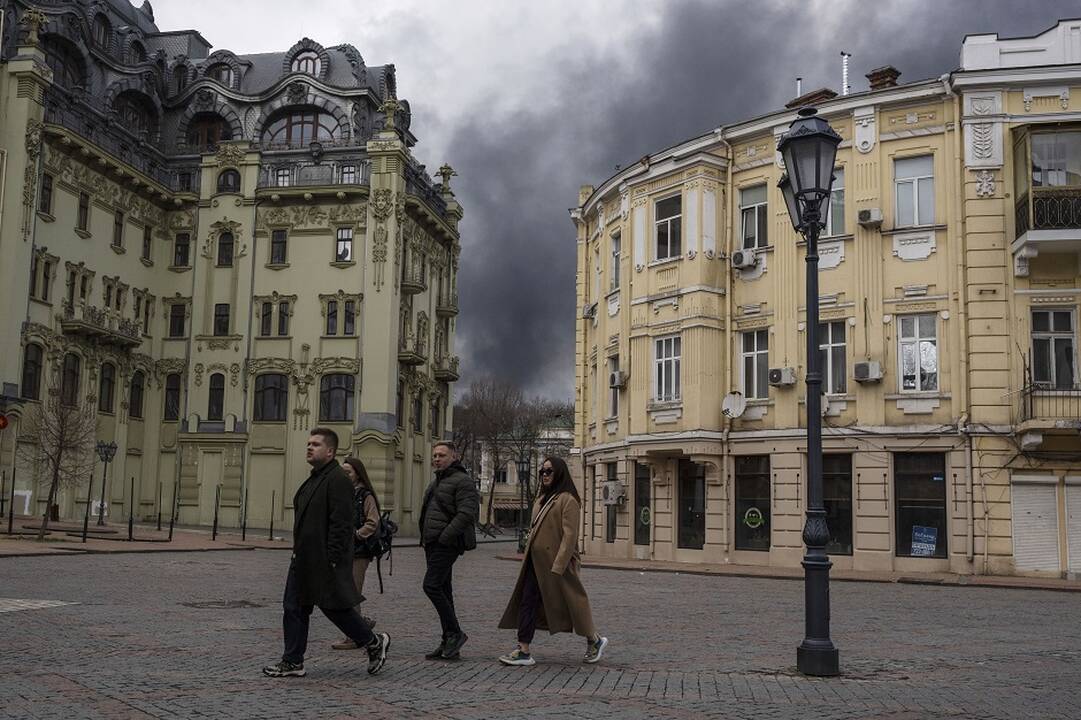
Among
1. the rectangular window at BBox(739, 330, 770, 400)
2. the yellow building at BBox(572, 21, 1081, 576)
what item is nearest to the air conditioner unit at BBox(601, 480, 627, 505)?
the yellow building at BBox(572, 21, 1081, 576)

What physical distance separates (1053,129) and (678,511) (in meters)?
13.0

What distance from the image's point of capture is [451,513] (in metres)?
9.84

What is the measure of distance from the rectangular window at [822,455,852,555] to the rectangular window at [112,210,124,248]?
32.4 metres

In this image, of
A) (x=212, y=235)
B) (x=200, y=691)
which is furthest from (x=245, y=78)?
(x=200, y=691)

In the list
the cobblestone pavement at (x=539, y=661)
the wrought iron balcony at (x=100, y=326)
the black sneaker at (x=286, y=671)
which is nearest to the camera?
the cobblestone pavement at (x=539, y=661)

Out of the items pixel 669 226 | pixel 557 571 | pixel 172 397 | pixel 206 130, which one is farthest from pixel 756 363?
pixel 206 130

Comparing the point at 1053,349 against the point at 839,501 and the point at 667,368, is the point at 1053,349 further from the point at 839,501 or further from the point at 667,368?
the point at 667,368

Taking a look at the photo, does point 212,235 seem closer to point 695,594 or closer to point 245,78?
point 245,78

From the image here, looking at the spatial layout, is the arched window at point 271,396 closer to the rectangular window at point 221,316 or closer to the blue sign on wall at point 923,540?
the rectangular window at point 221,316

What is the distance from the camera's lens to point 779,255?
95.1ft

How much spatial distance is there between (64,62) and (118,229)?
7.28m

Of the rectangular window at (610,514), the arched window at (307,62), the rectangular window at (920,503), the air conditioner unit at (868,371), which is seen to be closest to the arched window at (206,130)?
the arched window at (307,62)

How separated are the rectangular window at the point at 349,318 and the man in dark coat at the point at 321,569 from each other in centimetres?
4098

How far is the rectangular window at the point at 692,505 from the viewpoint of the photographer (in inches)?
1168
